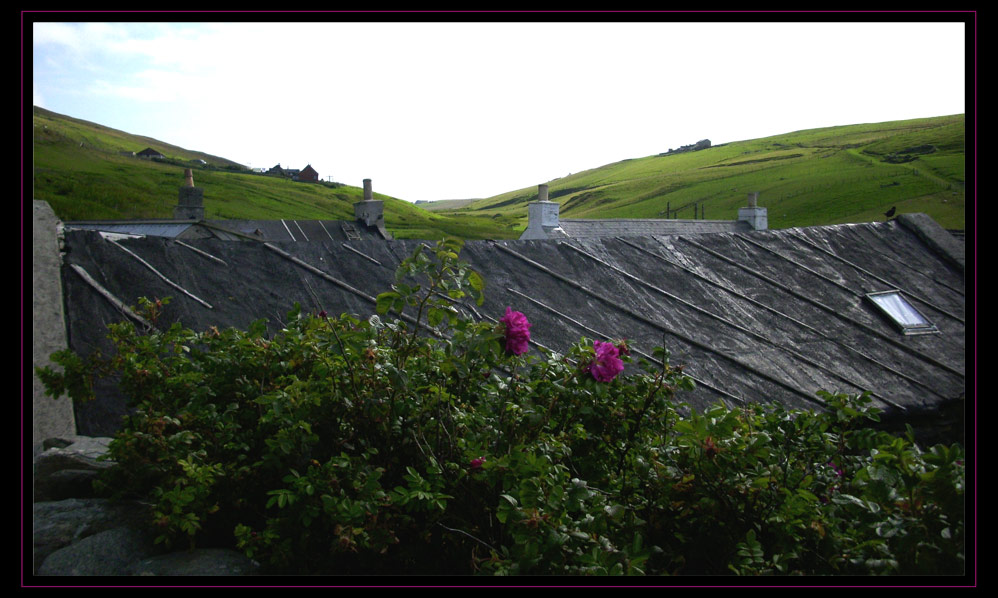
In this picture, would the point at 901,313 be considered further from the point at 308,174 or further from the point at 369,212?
the point at 308,174

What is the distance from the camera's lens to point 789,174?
10838 centimetres

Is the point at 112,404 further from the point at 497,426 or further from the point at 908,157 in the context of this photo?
the point at 908,157

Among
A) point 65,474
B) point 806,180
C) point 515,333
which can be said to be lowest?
point 65,474

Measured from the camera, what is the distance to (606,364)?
2.96 m

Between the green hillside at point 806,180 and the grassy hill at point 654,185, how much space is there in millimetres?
315

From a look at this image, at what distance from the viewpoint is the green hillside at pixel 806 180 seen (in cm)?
8132

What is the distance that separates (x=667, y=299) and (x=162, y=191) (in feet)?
285

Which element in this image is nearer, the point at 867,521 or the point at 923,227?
the point at 867,521

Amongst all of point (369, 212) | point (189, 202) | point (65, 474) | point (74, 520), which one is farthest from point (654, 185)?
point (74, 520)

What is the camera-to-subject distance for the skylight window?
31.7 feet

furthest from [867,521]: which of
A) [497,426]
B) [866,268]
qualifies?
[866,268]

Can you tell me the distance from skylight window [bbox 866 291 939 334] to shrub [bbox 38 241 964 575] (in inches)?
298
